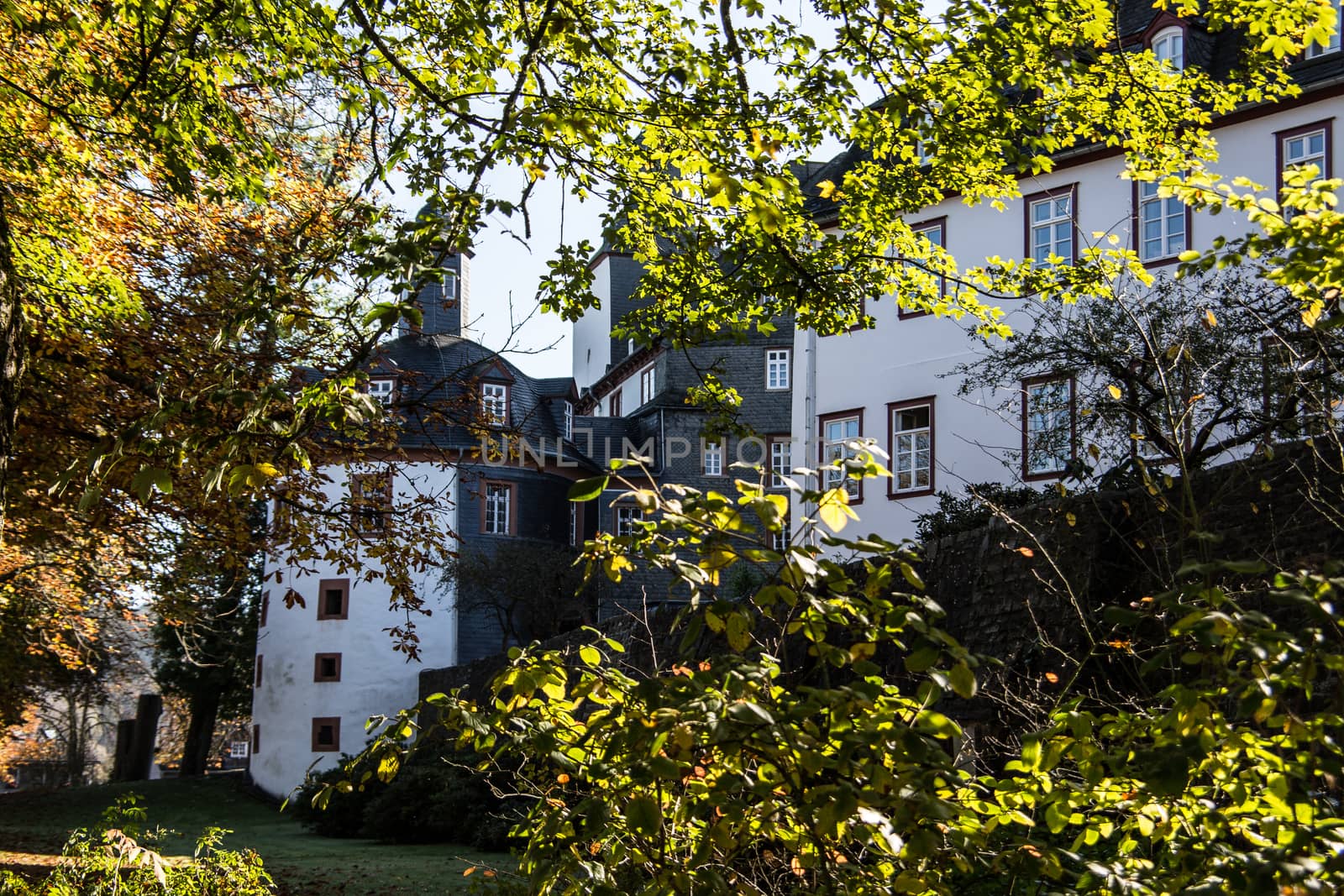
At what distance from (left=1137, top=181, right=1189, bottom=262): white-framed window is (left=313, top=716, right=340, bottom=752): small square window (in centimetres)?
2527

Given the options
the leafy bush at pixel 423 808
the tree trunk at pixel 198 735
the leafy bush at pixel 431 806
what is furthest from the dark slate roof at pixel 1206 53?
the tree trunk at pixel 198 735

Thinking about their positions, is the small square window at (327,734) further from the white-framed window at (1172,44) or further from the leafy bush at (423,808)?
the white-framed window at (1172,44)

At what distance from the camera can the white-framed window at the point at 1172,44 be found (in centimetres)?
2097

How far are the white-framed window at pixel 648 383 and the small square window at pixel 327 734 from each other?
14531 mm

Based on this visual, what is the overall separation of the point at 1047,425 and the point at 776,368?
76.7 feet

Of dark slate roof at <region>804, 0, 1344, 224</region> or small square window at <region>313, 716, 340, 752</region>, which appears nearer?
dark slate roof at <region>804, 0, 1344, 224</region>

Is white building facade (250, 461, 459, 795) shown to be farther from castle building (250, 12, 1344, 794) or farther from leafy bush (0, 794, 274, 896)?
leafy bush (0, 794, 274, 896)

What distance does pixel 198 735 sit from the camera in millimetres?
43844

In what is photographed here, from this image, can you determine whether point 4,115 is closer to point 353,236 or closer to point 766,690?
point 353,236

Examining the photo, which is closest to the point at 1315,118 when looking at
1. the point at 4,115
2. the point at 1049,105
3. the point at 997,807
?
the point at 1049,105

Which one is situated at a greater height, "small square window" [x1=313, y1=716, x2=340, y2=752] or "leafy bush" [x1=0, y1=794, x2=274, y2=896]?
"leafy bush" [x1=0, y1=794, x2=274, y2=896]

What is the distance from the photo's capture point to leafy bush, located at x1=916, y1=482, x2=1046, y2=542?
1683 cm

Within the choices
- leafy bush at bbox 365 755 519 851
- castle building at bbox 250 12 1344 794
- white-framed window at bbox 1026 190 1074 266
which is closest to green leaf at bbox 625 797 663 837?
castle building at bbox 250 12 1344 794

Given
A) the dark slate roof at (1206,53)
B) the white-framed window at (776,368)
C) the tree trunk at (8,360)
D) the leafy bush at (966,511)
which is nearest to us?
the tree trunk at (8,360)
